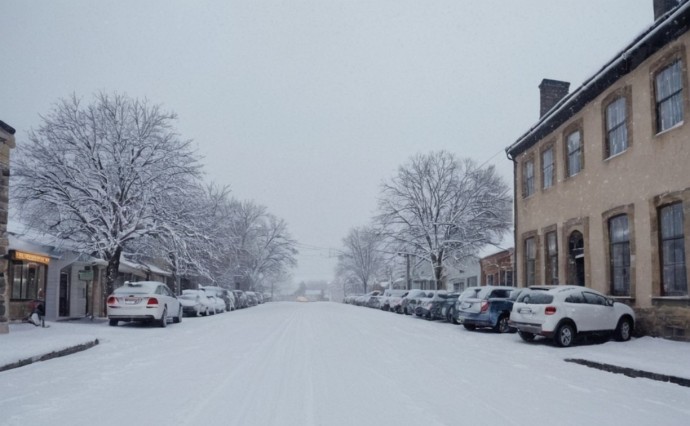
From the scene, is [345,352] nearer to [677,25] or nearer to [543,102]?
[677,25]

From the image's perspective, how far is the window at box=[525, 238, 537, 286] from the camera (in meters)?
24.7

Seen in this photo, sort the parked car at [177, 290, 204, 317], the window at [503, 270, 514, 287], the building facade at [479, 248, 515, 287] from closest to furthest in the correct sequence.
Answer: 1. the parked car at [177, 290, 204, 317]
2. the building facade at [479, 248, 515, 287]
3. the window at [503, 270, 514, 287]

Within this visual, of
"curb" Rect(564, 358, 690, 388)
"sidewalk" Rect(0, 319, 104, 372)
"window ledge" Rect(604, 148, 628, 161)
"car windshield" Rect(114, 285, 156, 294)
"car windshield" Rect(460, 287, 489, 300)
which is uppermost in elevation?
"window ledge" Rect(604, 148, 628, 161)

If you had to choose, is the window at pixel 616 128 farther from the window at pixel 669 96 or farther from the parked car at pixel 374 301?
the parked car at pixel 374 301

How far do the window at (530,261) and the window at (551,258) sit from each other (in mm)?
1159

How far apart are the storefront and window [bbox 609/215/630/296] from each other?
1921cm

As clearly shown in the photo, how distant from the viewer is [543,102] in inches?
1021

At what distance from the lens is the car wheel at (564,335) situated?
14.4 m

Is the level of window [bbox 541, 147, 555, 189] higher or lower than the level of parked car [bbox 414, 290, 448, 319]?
higher

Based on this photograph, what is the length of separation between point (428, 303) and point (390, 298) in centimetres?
1422

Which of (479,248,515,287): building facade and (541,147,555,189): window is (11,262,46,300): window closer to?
(541,147,555,189): window

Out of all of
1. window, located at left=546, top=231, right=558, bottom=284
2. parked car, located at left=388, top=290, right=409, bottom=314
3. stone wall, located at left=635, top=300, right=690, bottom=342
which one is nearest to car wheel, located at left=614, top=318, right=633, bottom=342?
stone wall, located at left=635, top=300, right=690, bottom=342

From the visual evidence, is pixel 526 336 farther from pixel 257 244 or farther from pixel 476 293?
pixel 257 244

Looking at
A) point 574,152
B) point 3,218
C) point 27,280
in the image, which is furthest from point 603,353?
point 27,280
